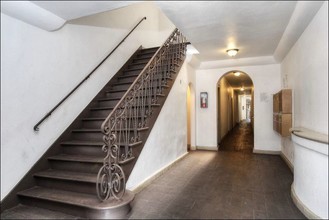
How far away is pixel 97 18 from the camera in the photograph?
14.9 feet

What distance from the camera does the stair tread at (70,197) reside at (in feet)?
8.39

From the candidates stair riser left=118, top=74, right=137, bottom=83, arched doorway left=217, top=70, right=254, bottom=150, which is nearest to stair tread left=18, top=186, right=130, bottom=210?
stair riser left=118, top=74, right=137, bottom=83

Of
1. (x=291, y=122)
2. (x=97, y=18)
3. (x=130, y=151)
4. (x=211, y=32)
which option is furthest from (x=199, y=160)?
(x=97, y=18)

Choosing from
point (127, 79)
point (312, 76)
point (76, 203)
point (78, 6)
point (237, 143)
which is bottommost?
point (237, 143)

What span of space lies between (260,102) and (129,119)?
4569 mm

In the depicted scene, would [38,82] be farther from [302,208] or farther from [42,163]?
[302,208]

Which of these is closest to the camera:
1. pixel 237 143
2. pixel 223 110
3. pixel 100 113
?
pixel 100 113

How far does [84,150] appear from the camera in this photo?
3.58 meters

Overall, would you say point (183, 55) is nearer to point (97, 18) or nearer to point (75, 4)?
point (97, 18)

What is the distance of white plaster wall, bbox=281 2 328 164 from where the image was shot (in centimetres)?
274

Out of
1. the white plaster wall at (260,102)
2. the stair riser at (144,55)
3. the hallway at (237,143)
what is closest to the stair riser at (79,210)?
the stair riser at (144,55)

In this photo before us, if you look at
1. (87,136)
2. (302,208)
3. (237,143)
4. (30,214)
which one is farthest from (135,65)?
(237,143)

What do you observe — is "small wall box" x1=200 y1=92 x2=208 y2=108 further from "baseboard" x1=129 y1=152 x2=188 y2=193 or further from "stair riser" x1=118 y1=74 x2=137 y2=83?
"stair riser" x1=118 y1=74 x2=137 y2=83

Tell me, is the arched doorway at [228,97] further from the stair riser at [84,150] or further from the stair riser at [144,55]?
the stair riser at [84,150]
